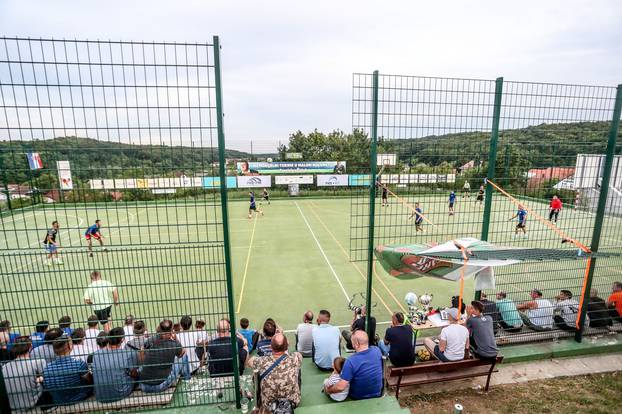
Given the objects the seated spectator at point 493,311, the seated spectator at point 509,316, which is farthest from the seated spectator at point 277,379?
the seated spectator at point 509,316

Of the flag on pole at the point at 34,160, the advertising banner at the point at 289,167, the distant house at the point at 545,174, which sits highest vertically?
the flag on pole at the point at 34,160

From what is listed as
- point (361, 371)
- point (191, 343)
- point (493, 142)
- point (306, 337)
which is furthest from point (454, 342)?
point (191, 343)

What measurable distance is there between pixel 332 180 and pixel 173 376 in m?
23.3

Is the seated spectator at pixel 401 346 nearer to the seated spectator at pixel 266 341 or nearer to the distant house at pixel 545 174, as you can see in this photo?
the seated spectator at pixel 266 341

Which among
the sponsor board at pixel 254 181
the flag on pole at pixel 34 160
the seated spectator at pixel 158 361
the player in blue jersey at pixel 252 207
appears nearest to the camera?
the flag on pole at pixel 34 160

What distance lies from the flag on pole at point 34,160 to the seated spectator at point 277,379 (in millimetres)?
3360

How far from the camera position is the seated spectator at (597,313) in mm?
6426

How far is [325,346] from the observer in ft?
17.2

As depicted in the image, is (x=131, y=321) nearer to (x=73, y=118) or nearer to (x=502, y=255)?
(x=73, y=118)

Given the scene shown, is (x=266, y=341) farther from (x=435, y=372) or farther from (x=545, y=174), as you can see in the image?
(x=545, y=174)

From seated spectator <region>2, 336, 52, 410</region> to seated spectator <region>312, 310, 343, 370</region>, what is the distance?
3653mm

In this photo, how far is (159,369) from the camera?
180 inches

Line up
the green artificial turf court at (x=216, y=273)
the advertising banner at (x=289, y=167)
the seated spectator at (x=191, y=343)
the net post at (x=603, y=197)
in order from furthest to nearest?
the advertising banner at (x=289, y=167) < the net post at (x=603, y=197) < the seated spectator at (x=191, y=343) < the green artificial turf court at (x=216, y=273)

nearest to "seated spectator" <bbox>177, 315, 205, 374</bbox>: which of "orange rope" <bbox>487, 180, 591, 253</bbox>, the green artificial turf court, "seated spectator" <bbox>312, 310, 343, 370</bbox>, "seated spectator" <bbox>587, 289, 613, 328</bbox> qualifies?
the green artificial turf court
